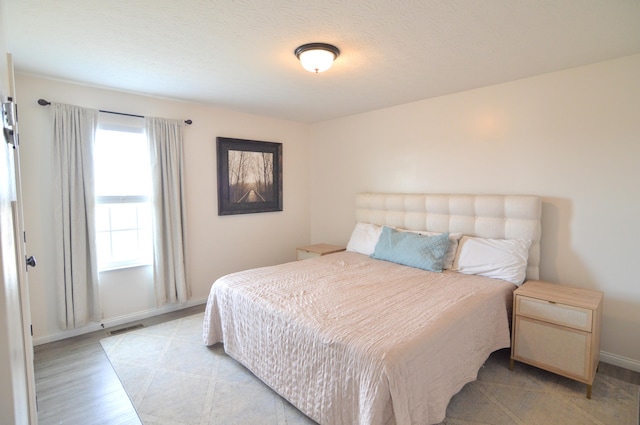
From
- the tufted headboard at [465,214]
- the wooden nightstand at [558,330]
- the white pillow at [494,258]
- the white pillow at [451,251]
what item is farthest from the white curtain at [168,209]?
the wooden nightstand at [558,330]

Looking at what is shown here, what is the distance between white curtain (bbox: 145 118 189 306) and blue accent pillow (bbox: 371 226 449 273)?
222cm

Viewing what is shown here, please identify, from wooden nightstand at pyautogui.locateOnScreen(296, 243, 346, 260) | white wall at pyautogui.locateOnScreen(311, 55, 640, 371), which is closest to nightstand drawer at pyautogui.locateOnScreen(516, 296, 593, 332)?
white wall at pyautogui.locateOnScreen(311, 55, 640, 371)

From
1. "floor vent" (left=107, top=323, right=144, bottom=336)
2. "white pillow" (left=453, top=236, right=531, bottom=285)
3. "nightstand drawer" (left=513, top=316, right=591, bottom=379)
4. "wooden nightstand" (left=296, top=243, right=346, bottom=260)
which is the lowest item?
"floor vent" (left=107, top=323, right=144, bottom=336)

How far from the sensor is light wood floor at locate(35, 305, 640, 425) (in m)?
1.92

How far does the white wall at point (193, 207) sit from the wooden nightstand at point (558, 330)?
10.2 ft

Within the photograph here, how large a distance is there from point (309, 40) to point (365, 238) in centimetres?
230

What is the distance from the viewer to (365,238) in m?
3.69

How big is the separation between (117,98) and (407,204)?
10.7 ft

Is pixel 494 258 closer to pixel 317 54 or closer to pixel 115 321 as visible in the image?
pixel 317 54

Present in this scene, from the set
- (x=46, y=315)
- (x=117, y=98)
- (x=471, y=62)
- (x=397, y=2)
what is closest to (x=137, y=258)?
(x=46, y=315)

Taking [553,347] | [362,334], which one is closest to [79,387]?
[362,334]

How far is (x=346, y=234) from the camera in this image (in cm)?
441

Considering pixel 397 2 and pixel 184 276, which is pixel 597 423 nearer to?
pixel 397 2

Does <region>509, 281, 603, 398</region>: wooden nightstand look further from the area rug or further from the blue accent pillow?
the blue accent pillow
